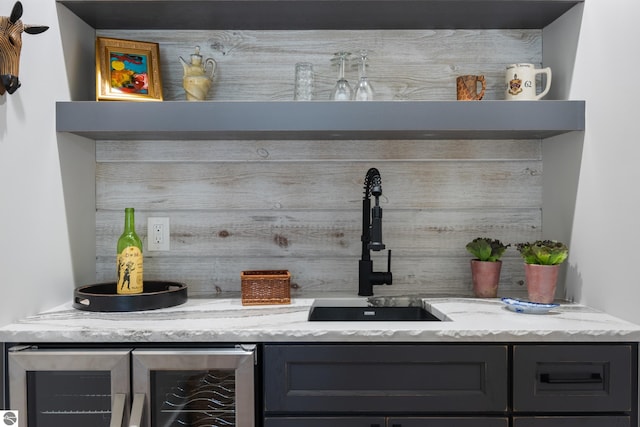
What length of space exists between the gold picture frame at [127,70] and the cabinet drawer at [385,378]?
1.04 metres

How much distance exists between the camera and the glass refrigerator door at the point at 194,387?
1486mm

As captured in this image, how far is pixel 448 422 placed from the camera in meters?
1.51

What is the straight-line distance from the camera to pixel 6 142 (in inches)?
61.0

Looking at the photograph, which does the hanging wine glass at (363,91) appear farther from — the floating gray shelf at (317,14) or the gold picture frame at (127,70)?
the gold picture frame at (127,70)

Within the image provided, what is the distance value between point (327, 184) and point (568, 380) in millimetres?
1056

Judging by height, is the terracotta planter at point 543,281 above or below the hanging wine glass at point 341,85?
below

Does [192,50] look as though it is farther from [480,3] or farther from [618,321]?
[618,321]

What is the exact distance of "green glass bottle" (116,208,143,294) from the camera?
184 cm

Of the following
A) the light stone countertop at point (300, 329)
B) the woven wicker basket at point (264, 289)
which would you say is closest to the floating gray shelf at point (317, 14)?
the woven wicker basket at point (264, 289)

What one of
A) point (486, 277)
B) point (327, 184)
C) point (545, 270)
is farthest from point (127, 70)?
point (545, 270)

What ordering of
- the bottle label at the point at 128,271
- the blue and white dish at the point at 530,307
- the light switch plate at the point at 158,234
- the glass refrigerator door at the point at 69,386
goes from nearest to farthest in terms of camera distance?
the glass refrigerator door at the point at 69,386, the blue and white dish at the point at 530,307, the bottle label at the point at 128,271, the light switch plate at the point at 158,234

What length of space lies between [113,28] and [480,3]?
4.37ft

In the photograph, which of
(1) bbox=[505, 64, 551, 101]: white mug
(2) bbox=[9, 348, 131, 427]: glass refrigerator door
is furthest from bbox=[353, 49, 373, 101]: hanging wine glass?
(2) bbox=[9, 348, 131, 427]: glass refrigerator door

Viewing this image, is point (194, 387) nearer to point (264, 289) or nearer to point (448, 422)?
point (264, 289)
